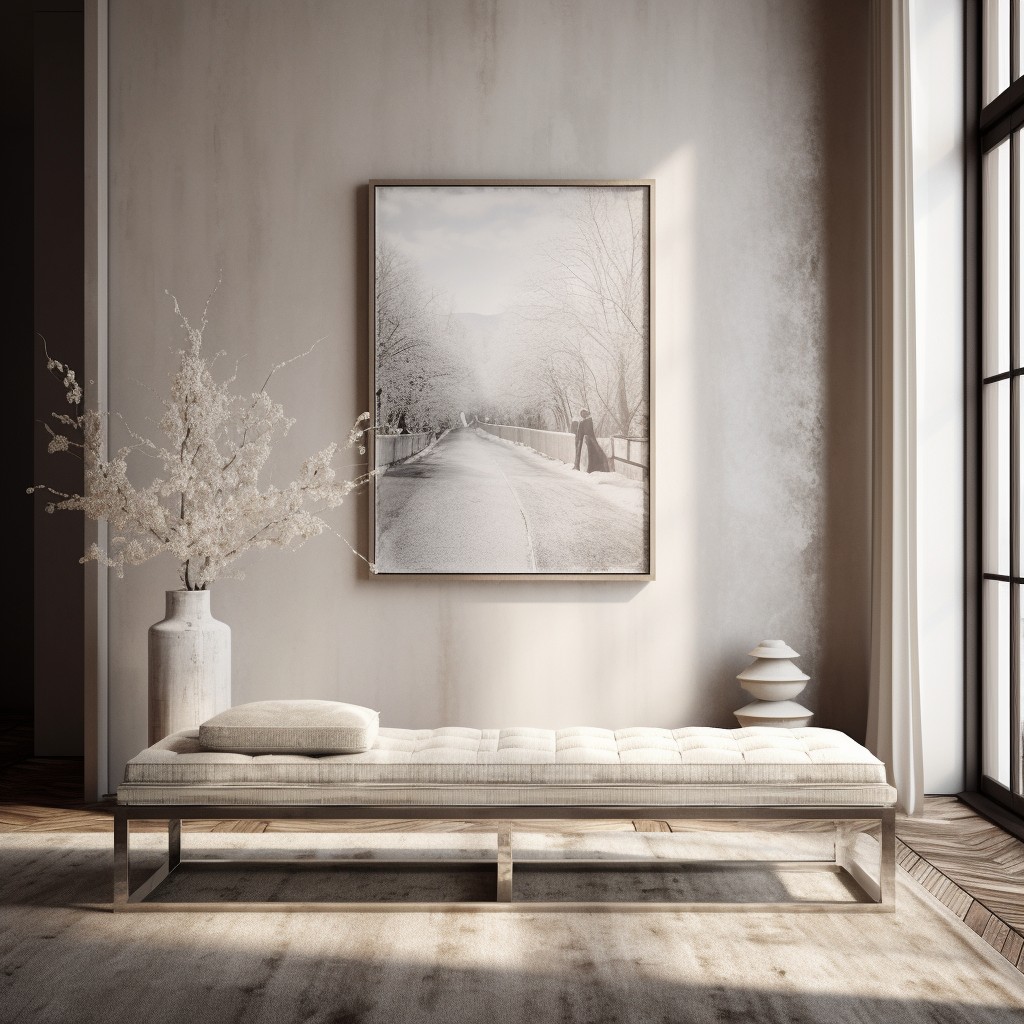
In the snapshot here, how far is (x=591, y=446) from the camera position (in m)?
3.97

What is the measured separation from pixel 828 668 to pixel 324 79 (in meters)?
3.20

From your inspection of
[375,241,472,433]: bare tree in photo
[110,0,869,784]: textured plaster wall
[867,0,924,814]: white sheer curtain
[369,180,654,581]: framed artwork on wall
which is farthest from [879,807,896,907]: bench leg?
[375,241,472,433]: bare tree in photo

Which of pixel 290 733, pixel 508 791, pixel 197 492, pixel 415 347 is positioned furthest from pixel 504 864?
pixel 415 347

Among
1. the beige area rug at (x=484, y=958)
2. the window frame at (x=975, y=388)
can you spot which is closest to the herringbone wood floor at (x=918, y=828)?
the beige area rug at (x=484, y=958)

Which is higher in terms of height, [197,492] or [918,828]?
[197,492]

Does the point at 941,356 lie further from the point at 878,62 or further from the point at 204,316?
the point at 204,316

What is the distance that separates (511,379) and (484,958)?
228 cm

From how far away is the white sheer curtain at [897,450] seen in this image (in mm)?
3594

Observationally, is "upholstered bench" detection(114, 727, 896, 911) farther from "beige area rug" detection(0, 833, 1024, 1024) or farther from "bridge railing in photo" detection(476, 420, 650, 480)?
"bridge railing in photo" detection(476, 420, 650, 480)

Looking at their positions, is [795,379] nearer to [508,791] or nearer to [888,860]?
[888,860]

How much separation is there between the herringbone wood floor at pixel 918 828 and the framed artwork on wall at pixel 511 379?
1.01 m

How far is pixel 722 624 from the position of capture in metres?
3.99

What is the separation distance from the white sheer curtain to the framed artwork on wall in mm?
909

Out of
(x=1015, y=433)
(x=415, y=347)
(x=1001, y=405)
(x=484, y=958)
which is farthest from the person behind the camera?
(x=415, y=347)
